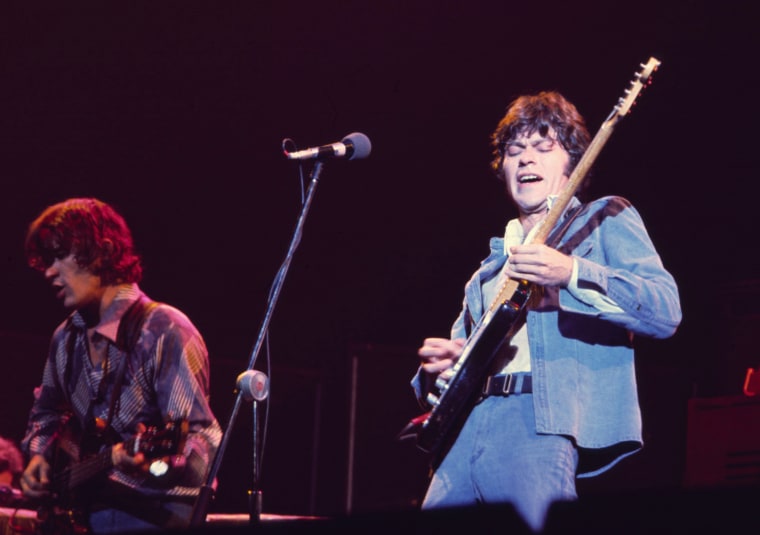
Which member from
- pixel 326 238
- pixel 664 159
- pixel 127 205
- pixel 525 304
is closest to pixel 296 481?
pixel 326 238

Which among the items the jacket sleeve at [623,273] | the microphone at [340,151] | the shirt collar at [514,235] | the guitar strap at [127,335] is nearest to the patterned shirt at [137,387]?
the guitar strap at [127,335]

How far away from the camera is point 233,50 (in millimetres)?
5758

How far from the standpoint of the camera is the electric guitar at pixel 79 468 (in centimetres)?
329

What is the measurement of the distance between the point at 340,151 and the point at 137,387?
119cm

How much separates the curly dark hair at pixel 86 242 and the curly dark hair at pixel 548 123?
1.72 m

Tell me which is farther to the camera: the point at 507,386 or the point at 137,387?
the point at 137,387

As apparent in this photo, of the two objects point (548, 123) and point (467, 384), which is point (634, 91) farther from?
point (467, 384)

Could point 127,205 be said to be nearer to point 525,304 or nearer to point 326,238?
point 326,238

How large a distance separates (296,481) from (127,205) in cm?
247

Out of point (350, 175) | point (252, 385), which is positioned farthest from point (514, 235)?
point (350, 175)

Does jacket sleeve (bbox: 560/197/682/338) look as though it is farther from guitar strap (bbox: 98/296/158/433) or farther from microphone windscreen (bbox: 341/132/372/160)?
guitar strap (bbox: 98/296/158/433)

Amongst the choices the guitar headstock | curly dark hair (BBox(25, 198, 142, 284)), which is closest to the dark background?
curly dark hair (BBox(25, 198, 142, 284))

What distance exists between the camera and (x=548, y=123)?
10.3 feet

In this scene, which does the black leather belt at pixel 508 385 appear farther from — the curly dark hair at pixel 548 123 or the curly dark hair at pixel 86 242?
the curly dark hair at pixel 86 242
